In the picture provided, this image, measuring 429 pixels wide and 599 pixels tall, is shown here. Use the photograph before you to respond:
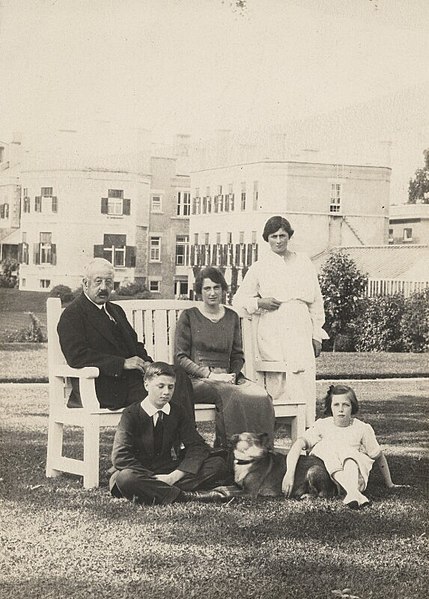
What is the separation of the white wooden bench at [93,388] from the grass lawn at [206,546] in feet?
0.45

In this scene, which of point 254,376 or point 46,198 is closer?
point 254,376

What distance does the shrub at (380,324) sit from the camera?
1427cm

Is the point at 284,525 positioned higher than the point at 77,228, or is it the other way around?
the point at 77,228

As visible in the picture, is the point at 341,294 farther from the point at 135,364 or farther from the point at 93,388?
Result: the point at 93,388

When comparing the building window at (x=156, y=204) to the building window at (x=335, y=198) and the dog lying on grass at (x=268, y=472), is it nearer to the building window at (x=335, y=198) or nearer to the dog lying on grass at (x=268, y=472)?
the building window at (x=335, y=198)

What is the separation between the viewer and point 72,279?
30.7 ft

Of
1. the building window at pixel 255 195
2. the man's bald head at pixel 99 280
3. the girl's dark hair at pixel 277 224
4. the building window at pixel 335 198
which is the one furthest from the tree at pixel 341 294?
the man's bald head at pixel 99 280

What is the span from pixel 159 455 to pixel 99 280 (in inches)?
42.0

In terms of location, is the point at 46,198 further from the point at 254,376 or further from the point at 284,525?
the point at 284,525

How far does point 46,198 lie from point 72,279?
Answer: 2.64 ft

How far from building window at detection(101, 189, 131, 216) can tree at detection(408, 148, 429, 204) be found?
2713 millimetres

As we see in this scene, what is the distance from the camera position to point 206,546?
4156mm

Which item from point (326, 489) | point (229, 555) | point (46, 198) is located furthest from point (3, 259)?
point (229, 555)

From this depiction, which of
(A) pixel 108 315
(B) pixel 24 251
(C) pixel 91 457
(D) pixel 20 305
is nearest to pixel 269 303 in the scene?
(A) pixel 108 315
